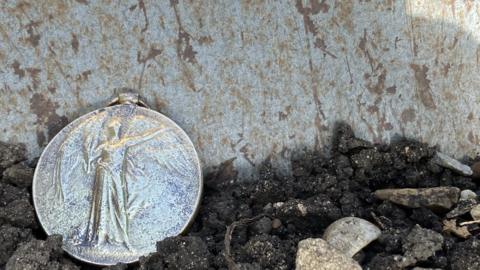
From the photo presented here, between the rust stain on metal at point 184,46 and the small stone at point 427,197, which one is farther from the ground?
the rust stain on metal at point 184,46

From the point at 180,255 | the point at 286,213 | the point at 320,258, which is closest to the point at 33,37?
the point at 180,255

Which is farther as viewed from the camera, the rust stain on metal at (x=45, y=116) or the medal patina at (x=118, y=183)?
the rust stain on metal at (x=45, y=116)

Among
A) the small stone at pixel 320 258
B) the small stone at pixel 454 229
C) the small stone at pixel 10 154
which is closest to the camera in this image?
the small stone at pixel 320 258

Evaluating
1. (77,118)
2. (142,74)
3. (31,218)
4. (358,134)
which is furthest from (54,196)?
(358,134)

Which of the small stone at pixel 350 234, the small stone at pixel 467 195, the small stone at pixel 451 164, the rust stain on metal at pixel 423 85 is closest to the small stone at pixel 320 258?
the small stone at pixel 350 234

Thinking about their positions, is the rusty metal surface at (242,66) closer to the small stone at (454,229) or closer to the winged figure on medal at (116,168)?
the winged figure on medal at (116,168)

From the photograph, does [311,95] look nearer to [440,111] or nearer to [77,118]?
[440,111]

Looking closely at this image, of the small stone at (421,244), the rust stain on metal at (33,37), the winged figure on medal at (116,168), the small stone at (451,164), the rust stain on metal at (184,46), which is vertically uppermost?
the rust stain on metal at (33,37)

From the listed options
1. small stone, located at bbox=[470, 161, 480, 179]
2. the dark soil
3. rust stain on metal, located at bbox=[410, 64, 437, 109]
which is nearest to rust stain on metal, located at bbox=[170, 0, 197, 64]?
the dark soil

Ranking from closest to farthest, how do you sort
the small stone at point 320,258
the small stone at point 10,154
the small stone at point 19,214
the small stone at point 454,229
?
the small stone at point 320,258 < the small stone at point 454,229 < the small stone at point 19,214 < the small stone at point 10,154
